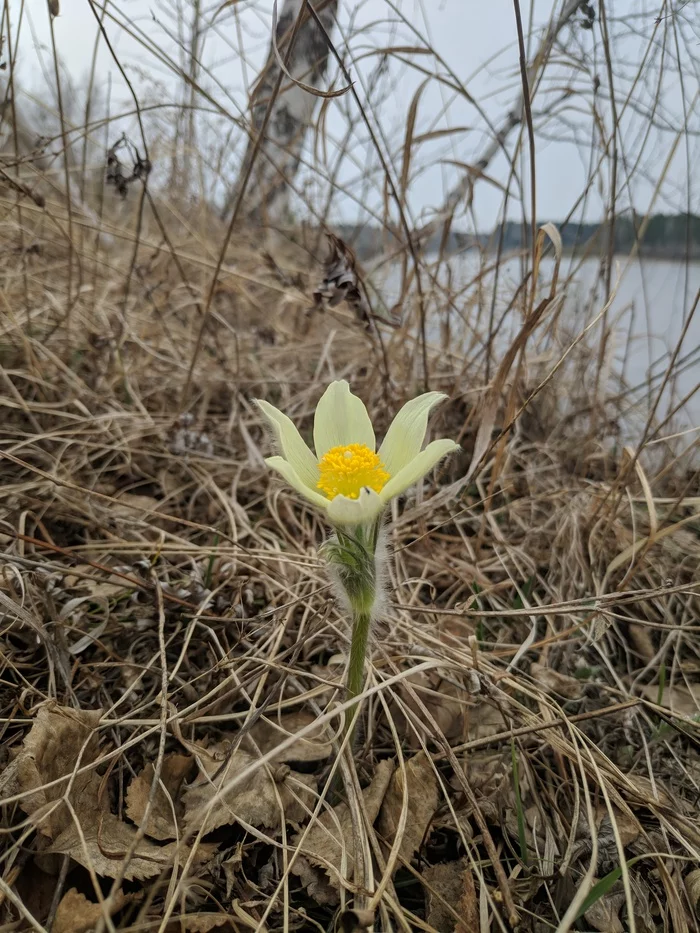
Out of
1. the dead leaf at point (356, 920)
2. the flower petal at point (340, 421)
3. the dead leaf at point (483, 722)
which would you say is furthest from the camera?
the dead leaf at point (483, 722)

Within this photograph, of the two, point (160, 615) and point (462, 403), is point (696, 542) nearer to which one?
point (462, 403)

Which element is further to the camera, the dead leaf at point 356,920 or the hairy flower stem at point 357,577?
the hairy flower stem at point 357,577

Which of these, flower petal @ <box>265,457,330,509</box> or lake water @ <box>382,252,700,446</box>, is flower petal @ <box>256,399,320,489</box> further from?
lake water @ <box>382,252,700,446</box>

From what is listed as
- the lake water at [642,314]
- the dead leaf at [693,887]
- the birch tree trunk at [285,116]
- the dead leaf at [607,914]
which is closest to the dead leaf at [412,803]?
the dead leaf at [607,914]

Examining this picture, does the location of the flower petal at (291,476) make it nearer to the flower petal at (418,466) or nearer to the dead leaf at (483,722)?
the flower petal at (418,466)

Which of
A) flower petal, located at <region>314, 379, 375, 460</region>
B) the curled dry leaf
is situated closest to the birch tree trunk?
flower petal, located at <region>314, 379, 375, 460</region>

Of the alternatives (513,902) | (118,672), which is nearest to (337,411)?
(118,672)

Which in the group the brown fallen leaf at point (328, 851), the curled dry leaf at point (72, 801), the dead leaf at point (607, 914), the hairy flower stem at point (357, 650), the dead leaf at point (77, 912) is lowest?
the dead leaf at point (607, 914)
